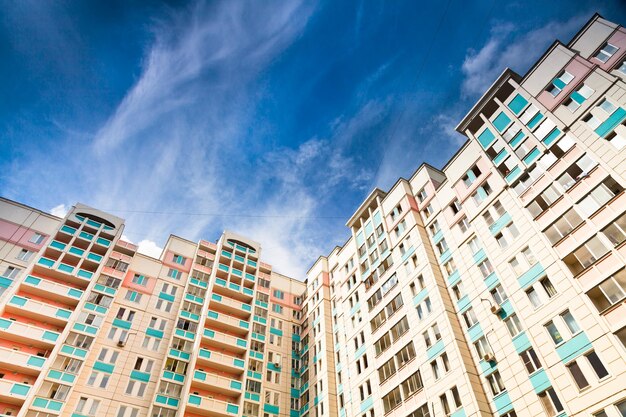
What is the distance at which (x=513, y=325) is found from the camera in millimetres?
31312

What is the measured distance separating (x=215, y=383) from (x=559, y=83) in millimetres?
48119

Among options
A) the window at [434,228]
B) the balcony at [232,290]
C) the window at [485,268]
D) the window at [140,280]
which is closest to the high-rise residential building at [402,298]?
the window at [485,268]

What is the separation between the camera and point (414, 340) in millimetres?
39031

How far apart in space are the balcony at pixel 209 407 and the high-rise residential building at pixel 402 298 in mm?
215

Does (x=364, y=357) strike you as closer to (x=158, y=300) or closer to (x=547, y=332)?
(x=547, y=332)

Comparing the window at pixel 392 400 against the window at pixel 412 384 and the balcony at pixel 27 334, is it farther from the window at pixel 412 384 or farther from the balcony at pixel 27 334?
the balcony at pixel 27 334

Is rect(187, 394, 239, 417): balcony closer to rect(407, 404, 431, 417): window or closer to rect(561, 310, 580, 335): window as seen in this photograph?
rect(407, 404, 431, 417): window

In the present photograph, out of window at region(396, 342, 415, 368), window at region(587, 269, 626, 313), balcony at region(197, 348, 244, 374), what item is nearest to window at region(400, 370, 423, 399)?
window at region(396, 342, 415, 368)

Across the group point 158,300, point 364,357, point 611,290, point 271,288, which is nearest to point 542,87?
point 611,290

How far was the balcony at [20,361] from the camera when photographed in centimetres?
4050

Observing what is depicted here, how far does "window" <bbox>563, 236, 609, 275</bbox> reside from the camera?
28006mm

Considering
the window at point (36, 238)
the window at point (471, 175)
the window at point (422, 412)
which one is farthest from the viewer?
the window at point (36, 238)

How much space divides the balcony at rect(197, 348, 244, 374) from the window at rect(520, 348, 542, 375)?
33654mm

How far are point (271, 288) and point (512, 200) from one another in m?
41.1
